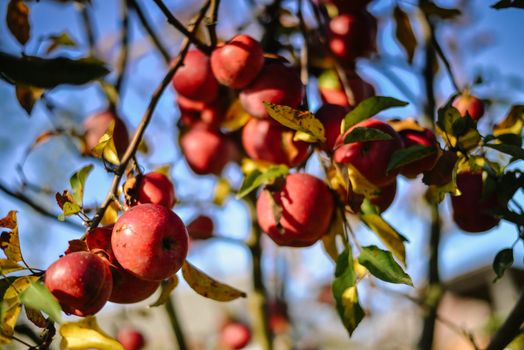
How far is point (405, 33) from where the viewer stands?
116 cm

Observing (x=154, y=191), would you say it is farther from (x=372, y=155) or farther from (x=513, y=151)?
(x=513, y=151)

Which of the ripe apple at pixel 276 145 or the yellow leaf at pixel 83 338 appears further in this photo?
the ripe apple at pixel 276 145

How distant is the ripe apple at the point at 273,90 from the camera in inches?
36.3

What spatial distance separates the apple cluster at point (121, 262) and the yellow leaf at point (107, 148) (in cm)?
9

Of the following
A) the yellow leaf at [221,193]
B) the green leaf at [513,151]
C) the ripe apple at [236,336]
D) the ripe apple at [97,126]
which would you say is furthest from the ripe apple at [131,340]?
the green leaf at [513,151]

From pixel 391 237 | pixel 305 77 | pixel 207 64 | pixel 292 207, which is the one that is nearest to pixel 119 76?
pixel 207 64

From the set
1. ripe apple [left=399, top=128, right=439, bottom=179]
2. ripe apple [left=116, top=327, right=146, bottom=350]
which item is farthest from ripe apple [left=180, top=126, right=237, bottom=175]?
ripe apple [left=116, top=327, right=146, bottom=350]

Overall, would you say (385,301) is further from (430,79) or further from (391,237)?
(391,237)

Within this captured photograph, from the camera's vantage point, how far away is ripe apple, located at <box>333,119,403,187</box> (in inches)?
33.2

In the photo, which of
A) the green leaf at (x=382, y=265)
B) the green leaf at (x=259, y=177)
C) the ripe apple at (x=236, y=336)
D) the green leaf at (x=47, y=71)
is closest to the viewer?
the green leaf at (x=47, y=71)

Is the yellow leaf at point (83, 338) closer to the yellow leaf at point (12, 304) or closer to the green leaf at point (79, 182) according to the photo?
the yellow leaf at point (12, 304)

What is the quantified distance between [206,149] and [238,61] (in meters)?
0.30

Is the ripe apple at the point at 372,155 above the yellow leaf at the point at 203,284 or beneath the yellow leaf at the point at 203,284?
above

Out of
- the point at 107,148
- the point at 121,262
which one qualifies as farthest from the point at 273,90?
the point at 121,262
